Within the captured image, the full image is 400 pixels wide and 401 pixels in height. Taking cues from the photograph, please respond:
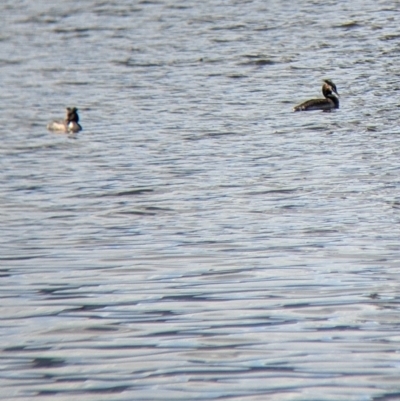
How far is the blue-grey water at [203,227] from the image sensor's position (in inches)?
300

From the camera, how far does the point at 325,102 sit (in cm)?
2255

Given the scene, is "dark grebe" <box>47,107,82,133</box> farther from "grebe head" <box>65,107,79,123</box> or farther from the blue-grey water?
the blue-grey water

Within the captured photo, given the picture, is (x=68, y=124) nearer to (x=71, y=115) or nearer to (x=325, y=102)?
(x=71, y=115)

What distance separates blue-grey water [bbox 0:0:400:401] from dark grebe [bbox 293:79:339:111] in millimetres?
256

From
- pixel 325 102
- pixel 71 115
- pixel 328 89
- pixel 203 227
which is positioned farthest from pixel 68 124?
pixel 203 227

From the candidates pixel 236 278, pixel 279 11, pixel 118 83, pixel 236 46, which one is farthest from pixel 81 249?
pixel 279 11

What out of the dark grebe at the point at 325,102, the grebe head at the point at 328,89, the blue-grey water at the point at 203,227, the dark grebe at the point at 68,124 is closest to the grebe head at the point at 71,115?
the dark grebe at the point at 68,124

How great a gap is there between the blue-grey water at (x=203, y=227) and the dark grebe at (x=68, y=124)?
244 millimetres

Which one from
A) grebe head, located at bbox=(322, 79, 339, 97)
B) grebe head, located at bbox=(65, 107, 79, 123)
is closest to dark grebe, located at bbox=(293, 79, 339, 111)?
grebe head, located at bbox=(322, 79, 339, 97)

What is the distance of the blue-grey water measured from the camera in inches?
300

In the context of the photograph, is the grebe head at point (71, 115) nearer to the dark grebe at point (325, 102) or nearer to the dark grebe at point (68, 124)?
the dark grebe at point (68, 124)

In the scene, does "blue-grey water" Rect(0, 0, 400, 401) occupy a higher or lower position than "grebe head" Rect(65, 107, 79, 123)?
lower

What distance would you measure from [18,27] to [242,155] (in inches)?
855

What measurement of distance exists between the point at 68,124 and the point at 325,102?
428cm
